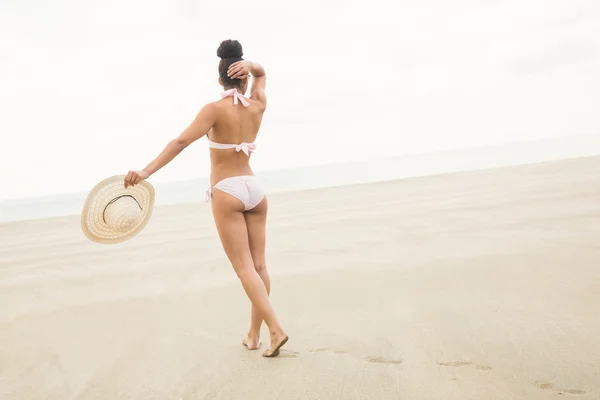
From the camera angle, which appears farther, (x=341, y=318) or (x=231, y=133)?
(x=341, y=318)

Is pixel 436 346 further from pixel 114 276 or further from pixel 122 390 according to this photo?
pixel 114 276

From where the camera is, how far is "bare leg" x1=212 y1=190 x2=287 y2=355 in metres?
3.26

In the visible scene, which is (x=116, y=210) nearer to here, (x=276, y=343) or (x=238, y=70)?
(x=238, y=70)

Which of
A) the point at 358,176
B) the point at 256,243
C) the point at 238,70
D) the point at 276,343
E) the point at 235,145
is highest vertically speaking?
the point at 238,70

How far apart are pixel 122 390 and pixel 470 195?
11424 millimetres

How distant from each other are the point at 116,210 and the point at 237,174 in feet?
3.20

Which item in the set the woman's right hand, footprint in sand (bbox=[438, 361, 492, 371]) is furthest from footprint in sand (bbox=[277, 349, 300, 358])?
the woman's right hand

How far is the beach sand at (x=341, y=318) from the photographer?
111 inches

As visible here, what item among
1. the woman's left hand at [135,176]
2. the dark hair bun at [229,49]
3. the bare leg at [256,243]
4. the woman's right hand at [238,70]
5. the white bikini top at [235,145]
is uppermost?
the dark hair bun at [229,49]

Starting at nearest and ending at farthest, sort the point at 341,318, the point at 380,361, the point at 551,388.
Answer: the point at 551,388
the point at 380,361
the point at 341,318

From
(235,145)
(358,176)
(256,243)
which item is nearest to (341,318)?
(256,243)

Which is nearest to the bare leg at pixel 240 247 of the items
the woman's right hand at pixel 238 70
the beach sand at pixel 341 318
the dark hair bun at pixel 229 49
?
the beach sand at pixel 341 318

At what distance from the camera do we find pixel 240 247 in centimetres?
334

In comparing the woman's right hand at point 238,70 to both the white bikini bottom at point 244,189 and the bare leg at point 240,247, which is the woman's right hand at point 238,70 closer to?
the white bikini bottom at point 244,189
